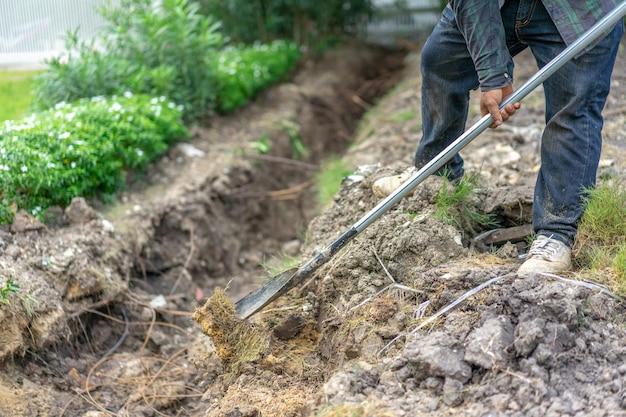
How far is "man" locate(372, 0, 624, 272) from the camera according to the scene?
276 cm

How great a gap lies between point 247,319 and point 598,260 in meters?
1.64

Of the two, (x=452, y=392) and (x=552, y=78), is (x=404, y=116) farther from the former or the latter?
(x=452, y=392)

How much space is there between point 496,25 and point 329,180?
338cm

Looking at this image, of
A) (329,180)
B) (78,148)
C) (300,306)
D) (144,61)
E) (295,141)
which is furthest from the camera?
(295,141)

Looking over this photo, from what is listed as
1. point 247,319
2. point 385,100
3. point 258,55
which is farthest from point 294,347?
point 258,55

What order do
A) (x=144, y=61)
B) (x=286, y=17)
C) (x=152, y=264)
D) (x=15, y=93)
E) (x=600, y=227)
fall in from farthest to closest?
(x=286, y=17) < (x=15, y=93) < (x=144, y=61) < (x=152, y=264) < (x=600, y=227)

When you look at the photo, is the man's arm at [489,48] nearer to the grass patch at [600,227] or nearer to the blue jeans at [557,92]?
the blue jeans at [557,92]

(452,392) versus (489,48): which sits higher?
(489,48)

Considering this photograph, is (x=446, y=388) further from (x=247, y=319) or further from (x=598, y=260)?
(x=247, y=319)

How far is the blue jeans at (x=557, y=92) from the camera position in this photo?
9.13 ft

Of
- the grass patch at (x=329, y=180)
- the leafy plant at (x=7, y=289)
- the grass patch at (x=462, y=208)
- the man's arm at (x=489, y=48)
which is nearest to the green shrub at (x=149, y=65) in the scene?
the grass patch at (x=329, y=180)

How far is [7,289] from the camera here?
3240 mm

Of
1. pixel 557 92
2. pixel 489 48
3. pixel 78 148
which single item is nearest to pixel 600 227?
pixel 557 92

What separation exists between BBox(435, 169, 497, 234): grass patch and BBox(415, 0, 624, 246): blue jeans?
0.37m
